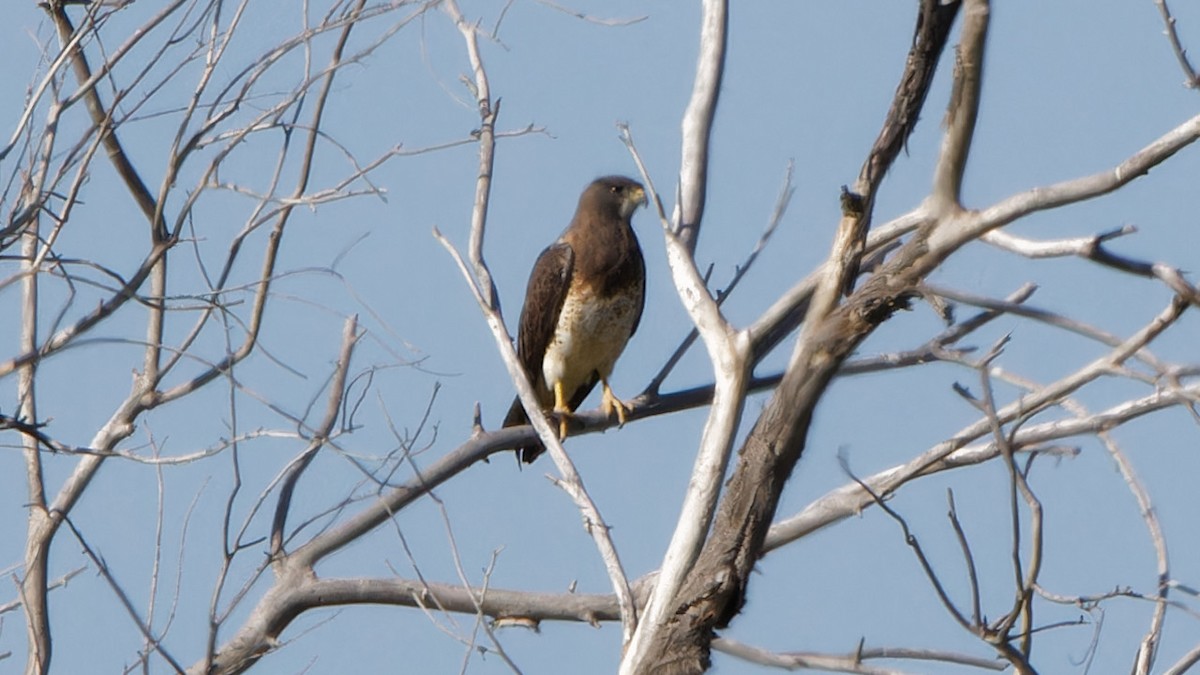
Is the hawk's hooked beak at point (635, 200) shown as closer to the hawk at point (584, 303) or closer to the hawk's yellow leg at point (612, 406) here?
the hawk at point (584, 303)

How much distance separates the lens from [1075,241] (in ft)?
9.87

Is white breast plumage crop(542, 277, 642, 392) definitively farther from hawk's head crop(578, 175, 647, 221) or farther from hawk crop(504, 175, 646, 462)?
hawk's head crop(578, 175, 647, 221)

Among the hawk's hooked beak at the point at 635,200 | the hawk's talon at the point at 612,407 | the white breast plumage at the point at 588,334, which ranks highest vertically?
the hawk's hooked beak at the point at 635,200

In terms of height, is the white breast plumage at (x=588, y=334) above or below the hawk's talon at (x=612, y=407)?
above

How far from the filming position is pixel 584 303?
6.86m

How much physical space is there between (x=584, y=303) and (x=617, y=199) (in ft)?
2.00

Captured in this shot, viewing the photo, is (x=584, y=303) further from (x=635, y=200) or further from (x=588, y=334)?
(x=635, y=200)

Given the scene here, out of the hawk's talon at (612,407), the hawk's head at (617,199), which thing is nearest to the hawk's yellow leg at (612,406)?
Answer: the hawk's talon at (612,407)

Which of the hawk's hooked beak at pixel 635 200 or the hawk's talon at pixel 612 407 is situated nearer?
the hawk's talon at pixel 612 407

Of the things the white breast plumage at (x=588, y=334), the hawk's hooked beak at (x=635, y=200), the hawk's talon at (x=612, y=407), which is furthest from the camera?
the hawk's hooked beak at (x=635, y=200)

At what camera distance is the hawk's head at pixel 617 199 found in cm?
714

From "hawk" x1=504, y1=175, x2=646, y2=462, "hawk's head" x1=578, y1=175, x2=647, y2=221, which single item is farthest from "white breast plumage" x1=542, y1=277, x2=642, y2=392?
"hawk's head" x1=578, y1=175, x2=647, y2=221

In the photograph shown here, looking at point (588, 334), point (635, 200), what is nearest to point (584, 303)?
point (588, 334)

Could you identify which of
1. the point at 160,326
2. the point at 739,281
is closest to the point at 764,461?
the point at 739,281
